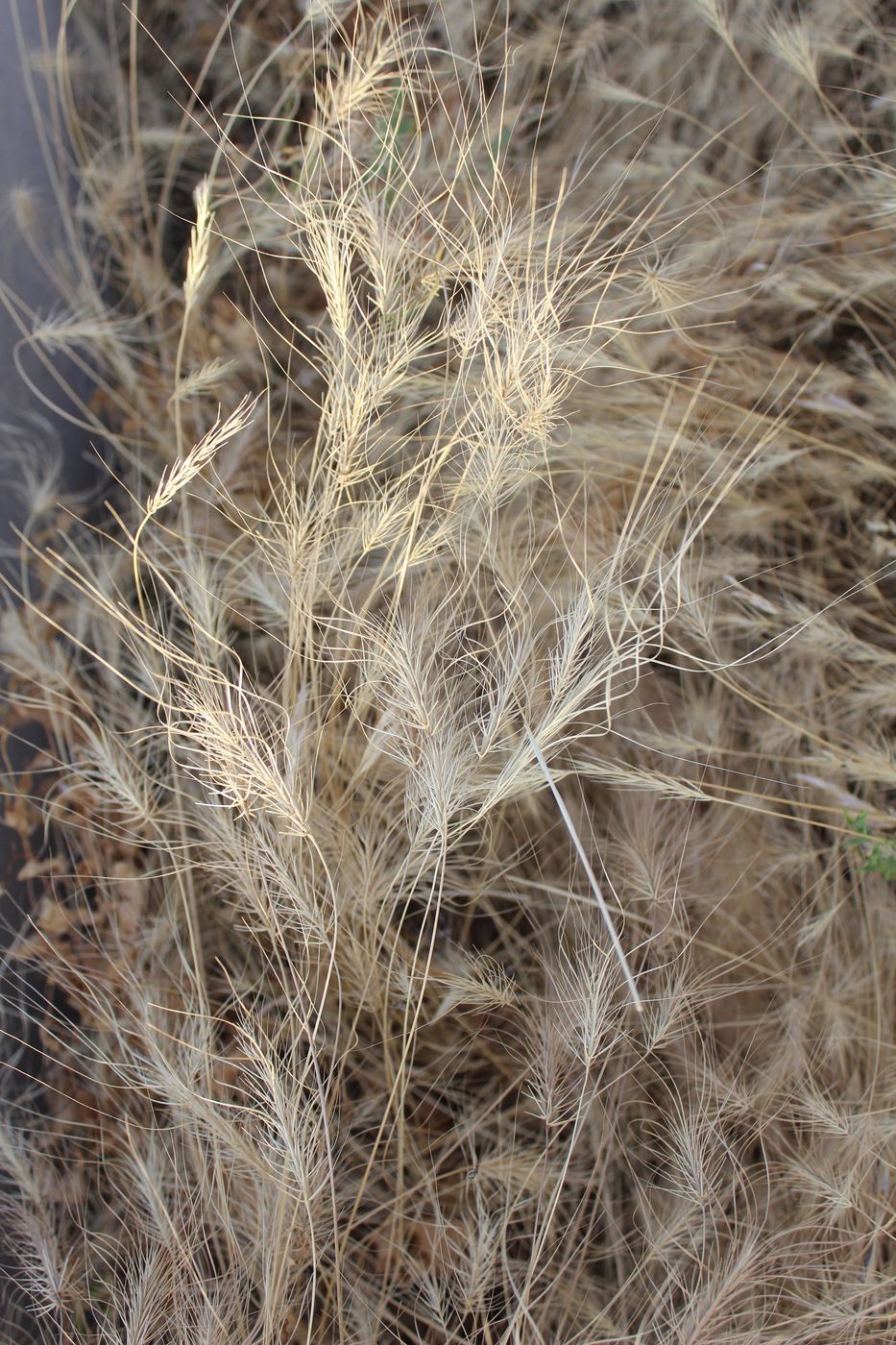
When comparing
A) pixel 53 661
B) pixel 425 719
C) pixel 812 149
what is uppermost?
pixel 812 149

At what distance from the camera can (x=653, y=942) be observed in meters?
1.27

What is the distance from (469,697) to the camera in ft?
3.81

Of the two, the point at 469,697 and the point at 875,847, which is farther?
the point at 875,847

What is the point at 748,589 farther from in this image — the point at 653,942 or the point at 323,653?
the point at 323,653

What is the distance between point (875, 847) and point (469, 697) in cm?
60

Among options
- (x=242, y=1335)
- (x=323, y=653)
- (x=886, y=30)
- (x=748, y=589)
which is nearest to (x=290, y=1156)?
(x=242, y=1335)

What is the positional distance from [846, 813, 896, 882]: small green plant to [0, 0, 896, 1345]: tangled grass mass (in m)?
0.02

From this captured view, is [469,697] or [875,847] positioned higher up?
[469,697]

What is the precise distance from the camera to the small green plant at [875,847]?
1.25 meters

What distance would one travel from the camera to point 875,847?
130 cm

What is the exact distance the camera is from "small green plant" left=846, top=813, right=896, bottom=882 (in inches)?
49.3

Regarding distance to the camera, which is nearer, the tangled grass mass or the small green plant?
the tangled grass mass

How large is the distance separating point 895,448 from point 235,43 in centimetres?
129

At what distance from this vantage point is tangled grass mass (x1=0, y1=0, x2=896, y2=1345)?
106 cm
